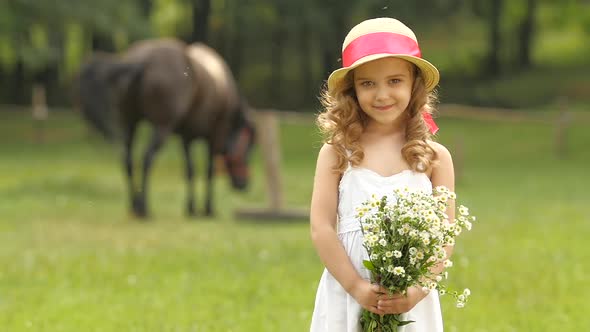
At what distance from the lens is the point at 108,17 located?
25.9 metres

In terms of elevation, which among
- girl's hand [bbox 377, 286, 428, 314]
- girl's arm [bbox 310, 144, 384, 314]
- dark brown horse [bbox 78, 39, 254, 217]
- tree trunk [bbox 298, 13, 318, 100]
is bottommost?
girl's hand [bbox 377, 286, 428, 314]

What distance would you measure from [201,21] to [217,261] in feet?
81.8

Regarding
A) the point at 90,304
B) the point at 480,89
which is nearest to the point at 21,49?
the point at 480,89

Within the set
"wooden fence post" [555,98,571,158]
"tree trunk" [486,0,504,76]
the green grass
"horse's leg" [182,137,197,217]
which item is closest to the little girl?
the green grass

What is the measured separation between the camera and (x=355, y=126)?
342cm

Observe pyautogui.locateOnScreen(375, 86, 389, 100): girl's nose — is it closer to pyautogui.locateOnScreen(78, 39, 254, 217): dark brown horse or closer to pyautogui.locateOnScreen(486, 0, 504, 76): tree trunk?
pyautogui.locateOnScreen(78, 39, 254, 217): dark brown horse

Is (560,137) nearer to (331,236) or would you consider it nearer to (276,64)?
(276,64)

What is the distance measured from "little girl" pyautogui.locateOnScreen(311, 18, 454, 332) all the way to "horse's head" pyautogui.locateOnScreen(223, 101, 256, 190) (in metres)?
10.4

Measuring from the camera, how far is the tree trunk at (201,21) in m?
31.9

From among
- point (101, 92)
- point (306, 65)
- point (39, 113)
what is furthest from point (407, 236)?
point (306, 65)

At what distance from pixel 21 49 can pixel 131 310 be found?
24113 millimetres

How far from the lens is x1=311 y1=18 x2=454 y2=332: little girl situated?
3.32 metres

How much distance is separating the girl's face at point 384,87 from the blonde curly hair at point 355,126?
0.20 ft

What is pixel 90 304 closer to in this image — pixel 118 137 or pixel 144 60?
pixel 118 137
